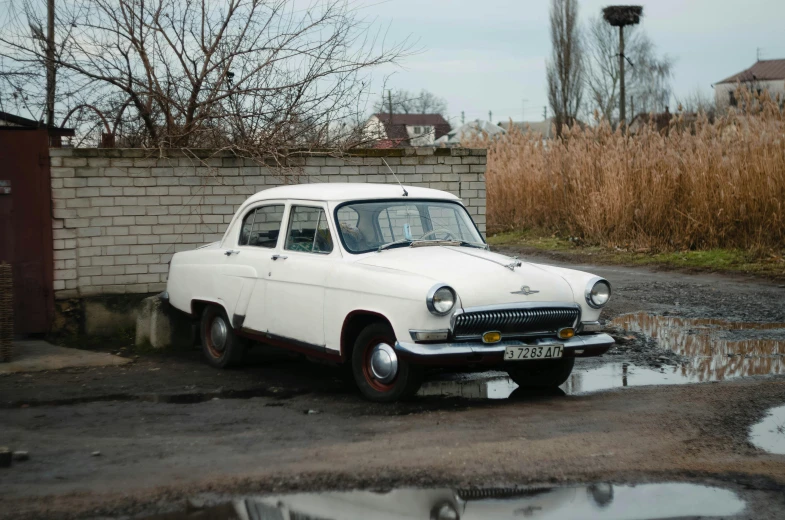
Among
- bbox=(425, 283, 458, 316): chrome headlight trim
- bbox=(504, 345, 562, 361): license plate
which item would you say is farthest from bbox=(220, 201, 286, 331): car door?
bbox=(504, 345, 562, 361): license plate

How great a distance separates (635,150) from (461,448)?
14629 mm

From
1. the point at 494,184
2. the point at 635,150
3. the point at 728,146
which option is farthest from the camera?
the point at 494,184

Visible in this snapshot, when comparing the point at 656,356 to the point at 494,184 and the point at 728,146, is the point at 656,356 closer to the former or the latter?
the point at 728,146

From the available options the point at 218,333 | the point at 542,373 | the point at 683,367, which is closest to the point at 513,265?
the point at 542,373

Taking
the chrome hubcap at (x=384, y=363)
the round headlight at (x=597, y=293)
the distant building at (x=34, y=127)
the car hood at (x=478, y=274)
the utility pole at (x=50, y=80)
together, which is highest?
the utility pole at (x=50, y=80)

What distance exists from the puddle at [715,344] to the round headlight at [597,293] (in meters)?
1.35

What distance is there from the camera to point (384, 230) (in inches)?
292

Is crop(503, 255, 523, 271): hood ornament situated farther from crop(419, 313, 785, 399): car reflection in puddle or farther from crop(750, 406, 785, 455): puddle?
crop(750, 406, 785, 455): puddle

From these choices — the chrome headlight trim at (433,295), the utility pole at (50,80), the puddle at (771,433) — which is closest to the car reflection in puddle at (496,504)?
the puddle at (771,433)

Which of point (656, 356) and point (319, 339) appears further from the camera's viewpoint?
point (656, 356)

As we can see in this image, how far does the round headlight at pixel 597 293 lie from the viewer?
22.8 feet

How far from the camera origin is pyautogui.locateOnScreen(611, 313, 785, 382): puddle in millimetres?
8039

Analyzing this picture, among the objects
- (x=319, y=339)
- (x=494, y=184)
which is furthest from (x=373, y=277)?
(x=494, y=184)

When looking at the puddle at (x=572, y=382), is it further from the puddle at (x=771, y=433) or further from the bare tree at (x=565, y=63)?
the bare tree at (x=565, y=63)
